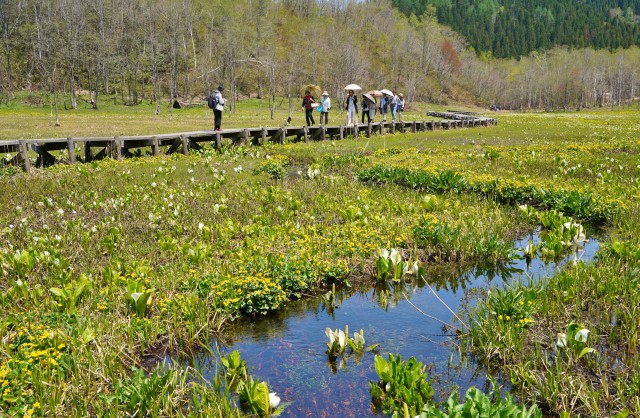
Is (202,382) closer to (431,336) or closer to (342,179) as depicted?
(431,336)

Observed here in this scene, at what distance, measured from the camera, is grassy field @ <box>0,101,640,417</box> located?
4.13 m

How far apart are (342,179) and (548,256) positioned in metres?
6.40

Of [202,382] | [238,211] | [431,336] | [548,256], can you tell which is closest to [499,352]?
[431,336]

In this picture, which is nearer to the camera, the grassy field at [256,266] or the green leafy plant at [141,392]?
the green leafy plant at [141,392]

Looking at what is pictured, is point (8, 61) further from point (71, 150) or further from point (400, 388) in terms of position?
point (400, 388)

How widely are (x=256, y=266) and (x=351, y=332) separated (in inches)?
70.3

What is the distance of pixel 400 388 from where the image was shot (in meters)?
4.02

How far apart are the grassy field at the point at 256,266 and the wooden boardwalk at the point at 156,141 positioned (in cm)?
172

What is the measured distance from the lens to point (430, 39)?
126750 millimetres

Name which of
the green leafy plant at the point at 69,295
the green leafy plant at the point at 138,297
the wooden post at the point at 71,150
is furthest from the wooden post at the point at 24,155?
the green leafy plant at the point at 138,297

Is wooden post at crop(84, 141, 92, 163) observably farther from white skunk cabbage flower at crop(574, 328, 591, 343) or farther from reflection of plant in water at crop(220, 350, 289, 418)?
white skunk cabbage flower at crop(574, 328, 591, 343)

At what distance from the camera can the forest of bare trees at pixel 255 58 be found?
66438 millimetres

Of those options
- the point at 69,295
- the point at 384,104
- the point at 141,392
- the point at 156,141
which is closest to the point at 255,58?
the point at 384,104

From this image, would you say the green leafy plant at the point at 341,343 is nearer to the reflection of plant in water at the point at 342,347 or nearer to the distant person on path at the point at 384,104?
the reflection of plant in water at the point at 342,347
